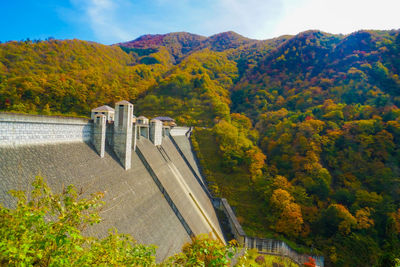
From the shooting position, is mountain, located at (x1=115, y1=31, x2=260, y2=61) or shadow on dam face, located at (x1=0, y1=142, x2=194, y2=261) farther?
mountain, located at (x1=115, y1=31, x2=260, y2=61)

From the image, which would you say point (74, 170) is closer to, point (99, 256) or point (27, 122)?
point (27, 122)

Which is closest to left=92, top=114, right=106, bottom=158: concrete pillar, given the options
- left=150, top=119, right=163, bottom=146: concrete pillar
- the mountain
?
left=150, top=119, right=163, bottom=146: concrete pillar

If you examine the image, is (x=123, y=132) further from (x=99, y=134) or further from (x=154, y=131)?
(x=154, y=131)

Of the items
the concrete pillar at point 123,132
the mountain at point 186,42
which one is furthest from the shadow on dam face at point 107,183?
the mountain at point 186,42

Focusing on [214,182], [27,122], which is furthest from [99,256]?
[214,182]

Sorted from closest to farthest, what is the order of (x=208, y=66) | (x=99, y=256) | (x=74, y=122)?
(x=99, y=256)
(x=74, y=122)
(x=208, y=66)

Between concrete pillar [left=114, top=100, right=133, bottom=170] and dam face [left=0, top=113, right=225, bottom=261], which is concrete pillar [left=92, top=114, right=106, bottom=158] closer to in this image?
dam face [left=0, top=113, right=225, bottom=261]

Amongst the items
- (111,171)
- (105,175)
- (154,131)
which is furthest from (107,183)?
(154,131)
